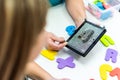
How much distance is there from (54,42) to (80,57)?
113 millimetres

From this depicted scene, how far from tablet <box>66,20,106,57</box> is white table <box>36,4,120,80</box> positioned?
1.3 inches

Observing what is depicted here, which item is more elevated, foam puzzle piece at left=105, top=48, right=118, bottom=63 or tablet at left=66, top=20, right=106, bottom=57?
tablet at left=66, top=20, right=106, bottom=57

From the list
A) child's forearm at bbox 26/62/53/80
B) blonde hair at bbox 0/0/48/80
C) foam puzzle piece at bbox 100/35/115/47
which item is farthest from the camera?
foam puzzle piece at bbox 100/35/115/47

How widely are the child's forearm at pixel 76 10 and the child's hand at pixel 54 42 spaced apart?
0.41 feet

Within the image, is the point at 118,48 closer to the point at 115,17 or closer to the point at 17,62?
the point at 115,17

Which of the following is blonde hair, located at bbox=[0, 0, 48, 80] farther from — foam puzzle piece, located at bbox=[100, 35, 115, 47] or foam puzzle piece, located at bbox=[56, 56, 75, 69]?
foam puzzle piece, located at bbox=[100, 35, 115, 47]

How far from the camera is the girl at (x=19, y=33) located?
0.41m

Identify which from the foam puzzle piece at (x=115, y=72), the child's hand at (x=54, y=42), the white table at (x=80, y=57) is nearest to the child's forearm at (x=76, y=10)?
the white table at (x=80, y=57)

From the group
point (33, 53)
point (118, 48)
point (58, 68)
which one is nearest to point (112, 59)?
point (118, 48)

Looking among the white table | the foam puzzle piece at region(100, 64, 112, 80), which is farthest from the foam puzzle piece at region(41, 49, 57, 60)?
the foam puzzle piece at region(100, 64, 112, 80)

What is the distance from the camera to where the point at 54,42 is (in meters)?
0.93

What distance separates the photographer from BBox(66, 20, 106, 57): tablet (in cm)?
87

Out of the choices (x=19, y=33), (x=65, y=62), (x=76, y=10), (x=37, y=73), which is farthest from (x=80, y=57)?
(x=19, y=33)

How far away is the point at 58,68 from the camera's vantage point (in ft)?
2.81
